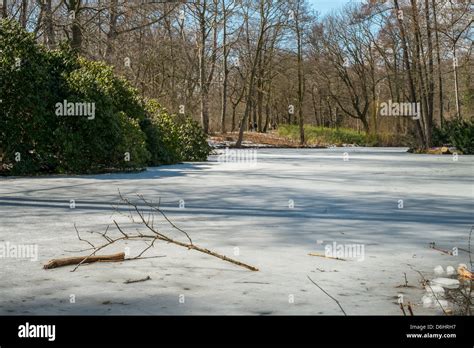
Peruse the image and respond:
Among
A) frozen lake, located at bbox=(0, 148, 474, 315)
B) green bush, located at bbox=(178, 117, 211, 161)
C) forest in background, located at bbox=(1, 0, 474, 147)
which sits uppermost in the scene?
forest in background, located at bbox=(1, 0, 474, 147)

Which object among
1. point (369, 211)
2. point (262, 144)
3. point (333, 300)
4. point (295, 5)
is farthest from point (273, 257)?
point (295, 5)

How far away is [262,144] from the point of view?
37.6 m

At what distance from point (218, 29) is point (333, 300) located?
39.8 meters

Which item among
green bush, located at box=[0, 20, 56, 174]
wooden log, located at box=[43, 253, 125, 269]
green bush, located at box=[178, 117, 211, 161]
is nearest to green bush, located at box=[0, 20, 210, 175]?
green bush, located at box=[0, 20, 56, 174]

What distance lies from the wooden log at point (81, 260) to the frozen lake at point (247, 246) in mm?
90

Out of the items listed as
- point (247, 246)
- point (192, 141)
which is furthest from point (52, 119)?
point (247, 246)

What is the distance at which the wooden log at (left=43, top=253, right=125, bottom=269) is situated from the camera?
4324 mm

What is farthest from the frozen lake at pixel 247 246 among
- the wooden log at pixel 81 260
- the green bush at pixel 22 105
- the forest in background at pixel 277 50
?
the forest in background at pixel 277 50

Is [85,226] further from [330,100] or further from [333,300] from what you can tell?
[330,100]

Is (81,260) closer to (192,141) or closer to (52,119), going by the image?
(52,119)

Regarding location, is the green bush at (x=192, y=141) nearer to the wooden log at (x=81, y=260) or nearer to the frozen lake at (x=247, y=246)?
the frozen lake at (x=247, y=246)

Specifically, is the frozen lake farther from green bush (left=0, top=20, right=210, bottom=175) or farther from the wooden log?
green bush (left=0, top=20, right=210, bottom=175)

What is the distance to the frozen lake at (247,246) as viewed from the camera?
3404mm

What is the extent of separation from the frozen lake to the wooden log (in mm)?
90
